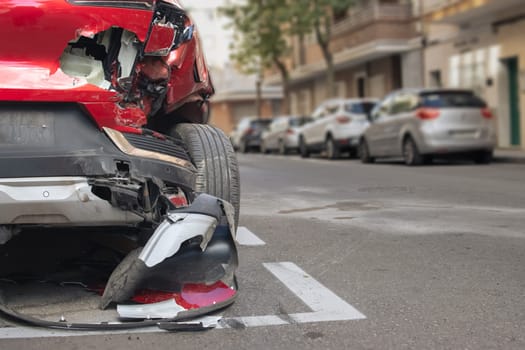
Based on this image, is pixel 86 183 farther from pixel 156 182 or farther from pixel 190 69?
pixel 190 69

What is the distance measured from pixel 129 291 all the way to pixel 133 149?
2.44ft

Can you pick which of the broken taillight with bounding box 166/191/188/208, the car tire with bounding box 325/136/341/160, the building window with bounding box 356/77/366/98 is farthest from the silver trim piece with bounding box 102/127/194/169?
the building window with bounding box 356/77/366/98

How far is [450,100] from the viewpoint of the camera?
15.1 m

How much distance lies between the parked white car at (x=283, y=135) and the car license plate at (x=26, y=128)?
61.2ft

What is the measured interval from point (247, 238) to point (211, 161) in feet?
5.84

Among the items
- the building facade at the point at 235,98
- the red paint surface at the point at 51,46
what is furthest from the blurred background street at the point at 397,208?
the building facade at the point at 235,98

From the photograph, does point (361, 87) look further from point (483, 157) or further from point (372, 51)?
point (483, 157)

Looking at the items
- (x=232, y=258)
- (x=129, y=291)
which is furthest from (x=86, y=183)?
(x=232, y=258)

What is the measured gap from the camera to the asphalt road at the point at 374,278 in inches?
135

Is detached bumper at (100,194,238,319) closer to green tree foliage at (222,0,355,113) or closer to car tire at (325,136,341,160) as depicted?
car tire at (325,136,341,160)

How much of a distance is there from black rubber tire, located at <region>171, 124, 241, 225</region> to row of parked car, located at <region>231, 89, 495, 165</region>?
1070 centimetres

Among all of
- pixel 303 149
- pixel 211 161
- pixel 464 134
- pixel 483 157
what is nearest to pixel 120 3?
pixel 211 161

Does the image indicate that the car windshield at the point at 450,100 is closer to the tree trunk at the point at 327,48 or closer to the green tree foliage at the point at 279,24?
the green tree foliage at the point at 279,24

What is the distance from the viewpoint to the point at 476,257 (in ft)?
17.4
